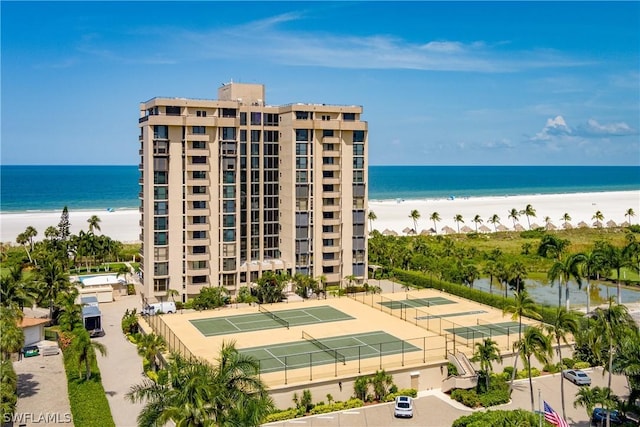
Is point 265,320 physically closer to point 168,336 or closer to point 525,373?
point 168,336

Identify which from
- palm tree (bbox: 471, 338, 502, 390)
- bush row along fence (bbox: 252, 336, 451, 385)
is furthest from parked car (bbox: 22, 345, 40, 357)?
palm tree (bbox: 471, 338, 502, 390)

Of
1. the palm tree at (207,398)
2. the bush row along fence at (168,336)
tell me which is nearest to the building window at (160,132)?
the bush row along fence at (168,336)

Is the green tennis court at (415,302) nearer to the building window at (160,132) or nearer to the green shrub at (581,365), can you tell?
the green shrub at (581,365)

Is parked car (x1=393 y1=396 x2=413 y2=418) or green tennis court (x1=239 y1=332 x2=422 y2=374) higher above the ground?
green tennis court (x1=239 y1=332 x2=422 y2=374)

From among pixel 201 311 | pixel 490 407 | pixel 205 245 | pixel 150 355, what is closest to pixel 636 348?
pixel 490 407

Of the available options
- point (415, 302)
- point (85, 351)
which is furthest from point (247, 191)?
point (85, 351)

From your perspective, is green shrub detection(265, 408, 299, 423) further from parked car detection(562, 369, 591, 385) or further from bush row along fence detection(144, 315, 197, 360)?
parked car detection(562, 369, 591, 385)
